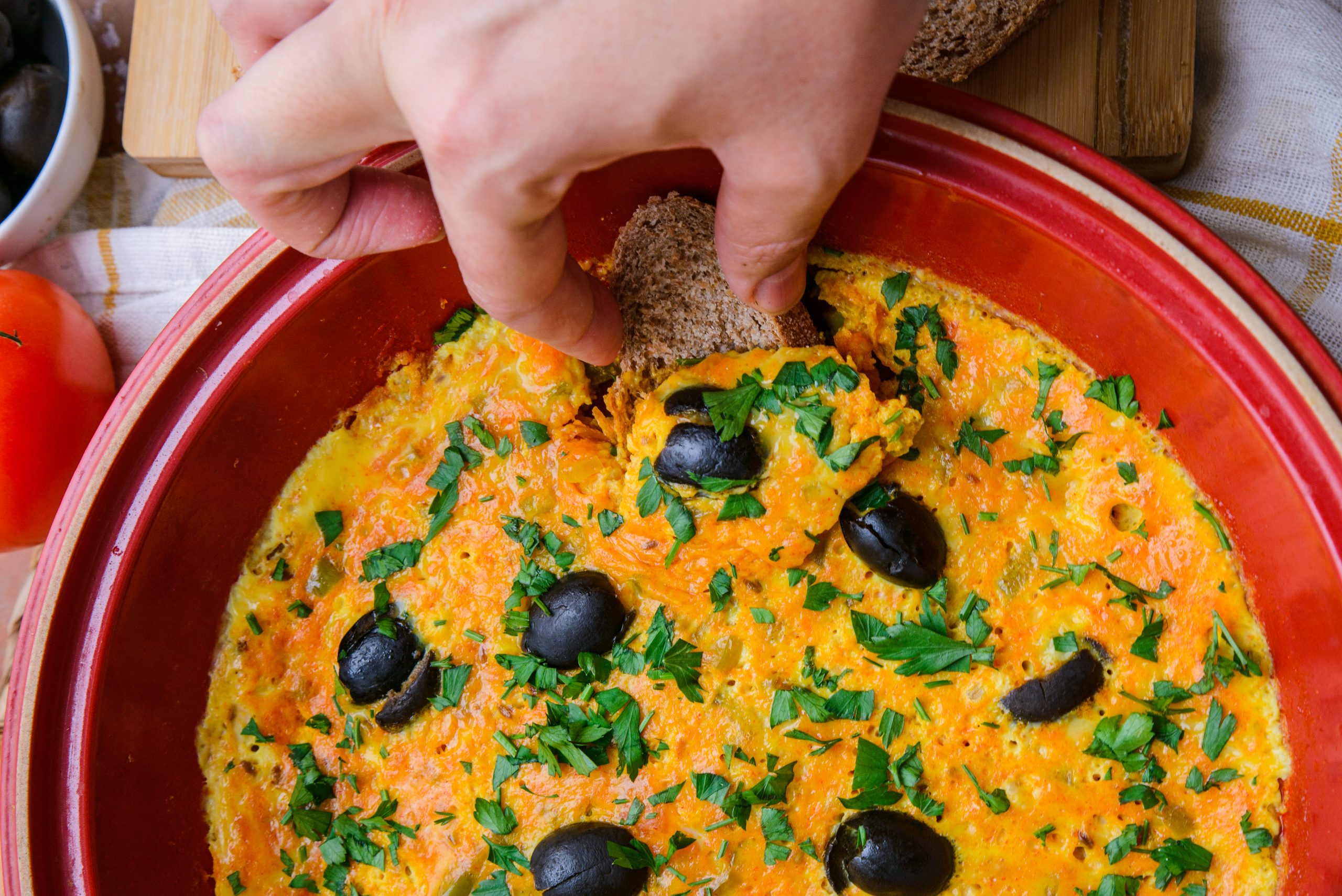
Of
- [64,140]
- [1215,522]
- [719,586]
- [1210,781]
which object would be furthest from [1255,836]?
[64,140]

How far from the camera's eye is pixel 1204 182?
2.86 meters

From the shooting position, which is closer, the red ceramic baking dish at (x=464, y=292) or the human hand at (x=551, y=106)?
the human hand at (x=551, y=106)

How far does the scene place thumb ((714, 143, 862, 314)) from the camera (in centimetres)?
154

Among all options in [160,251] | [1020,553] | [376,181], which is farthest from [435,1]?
[160,251]

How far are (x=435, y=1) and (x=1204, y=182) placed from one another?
235 centimetres

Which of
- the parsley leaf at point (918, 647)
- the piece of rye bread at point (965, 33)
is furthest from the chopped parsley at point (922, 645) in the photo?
the piece of rye bread at point (965, 33)

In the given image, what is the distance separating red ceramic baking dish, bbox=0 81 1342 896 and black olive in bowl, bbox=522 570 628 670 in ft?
2.76

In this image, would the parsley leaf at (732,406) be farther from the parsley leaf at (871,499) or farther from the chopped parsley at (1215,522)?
the chopped parsley at (1215,522)

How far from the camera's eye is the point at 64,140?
126 inches

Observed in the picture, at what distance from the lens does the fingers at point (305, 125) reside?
1.56 metres

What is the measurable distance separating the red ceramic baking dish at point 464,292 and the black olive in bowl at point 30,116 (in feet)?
4.25

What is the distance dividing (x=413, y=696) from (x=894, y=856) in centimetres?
120

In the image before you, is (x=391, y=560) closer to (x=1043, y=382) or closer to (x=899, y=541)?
(x=899, y=541)

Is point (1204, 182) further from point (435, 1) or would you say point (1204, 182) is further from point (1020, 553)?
point (435, 1)
